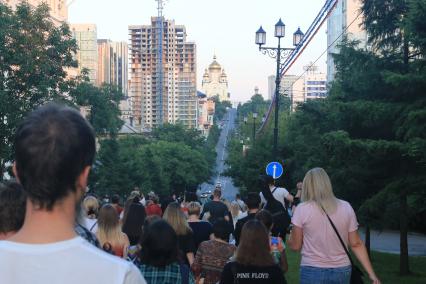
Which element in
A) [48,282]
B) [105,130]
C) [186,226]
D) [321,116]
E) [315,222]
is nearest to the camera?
[48,282]

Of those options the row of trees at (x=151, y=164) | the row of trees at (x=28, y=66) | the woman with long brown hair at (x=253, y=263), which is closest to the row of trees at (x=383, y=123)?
the woman with long brown hair at (x=253, y=263)

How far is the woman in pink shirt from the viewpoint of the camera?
7250 millimetres

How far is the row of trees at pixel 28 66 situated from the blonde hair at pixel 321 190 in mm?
20543

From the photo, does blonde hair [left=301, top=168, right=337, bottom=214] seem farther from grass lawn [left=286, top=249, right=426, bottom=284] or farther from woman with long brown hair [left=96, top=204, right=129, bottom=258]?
grass lawn [left=286, top=249, right=426, bottom=284]

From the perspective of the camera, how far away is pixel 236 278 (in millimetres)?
6445

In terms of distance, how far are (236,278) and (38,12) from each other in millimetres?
24244

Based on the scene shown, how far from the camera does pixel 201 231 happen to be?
10.5 m

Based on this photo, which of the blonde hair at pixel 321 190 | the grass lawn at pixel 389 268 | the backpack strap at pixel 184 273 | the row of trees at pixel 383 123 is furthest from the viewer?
the grass lawn at pixel 389 268

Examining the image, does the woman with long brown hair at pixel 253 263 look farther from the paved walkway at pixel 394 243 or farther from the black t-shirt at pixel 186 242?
the paved walkway at pixel 394 243

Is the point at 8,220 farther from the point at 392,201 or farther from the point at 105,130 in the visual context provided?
the point at 105,130

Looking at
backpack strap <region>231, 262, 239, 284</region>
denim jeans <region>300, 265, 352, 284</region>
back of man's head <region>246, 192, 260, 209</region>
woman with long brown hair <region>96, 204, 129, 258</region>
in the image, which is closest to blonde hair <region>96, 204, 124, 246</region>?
woman with long brown hair <region>96, 204, 129, 258</region>

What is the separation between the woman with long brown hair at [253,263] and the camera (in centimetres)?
642

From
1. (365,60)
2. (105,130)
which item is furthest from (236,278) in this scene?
(105,130)

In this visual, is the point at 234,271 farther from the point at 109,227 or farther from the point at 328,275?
the point at 109,227
